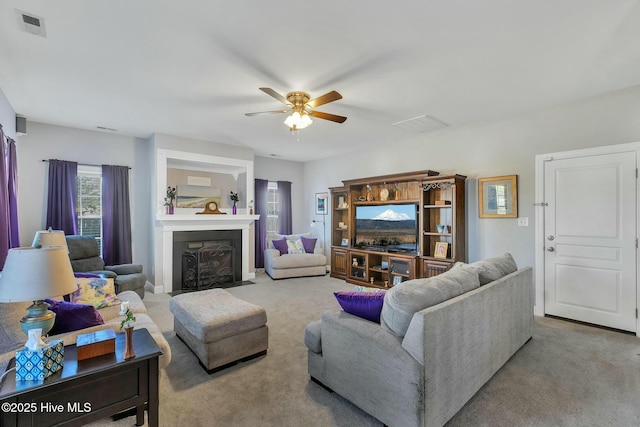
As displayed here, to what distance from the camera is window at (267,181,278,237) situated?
282 inches

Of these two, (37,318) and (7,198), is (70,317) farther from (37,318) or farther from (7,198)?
(7,198)

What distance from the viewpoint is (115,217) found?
4.95 m

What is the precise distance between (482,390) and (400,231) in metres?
3.22

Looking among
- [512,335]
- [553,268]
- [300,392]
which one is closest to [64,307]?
[300,392]

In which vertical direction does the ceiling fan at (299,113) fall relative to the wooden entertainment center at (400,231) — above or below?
above

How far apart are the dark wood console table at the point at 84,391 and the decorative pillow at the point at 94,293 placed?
4.21ft

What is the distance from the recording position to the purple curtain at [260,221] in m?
6.74

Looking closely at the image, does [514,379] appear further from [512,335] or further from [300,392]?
[300,392]

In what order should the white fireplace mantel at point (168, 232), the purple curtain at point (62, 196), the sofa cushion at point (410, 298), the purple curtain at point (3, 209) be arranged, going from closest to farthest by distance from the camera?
the sofa cushion at point (410, 298) < the purple curtain at point (3, 209) < the purple curtain at point (62, 196) < the white fireplace mantel at point (168, 232)

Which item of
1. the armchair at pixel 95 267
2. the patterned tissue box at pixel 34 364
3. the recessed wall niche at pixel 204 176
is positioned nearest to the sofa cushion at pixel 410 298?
the patterned tissue box at pixel 34 364

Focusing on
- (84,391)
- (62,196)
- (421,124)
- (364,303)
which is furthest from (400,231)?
(62,196)

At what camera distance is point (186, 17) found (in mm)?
2072

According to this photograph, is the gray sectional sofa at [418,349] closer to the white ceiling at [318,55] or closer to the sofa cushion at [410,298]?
the sofa cushion at [410,298]

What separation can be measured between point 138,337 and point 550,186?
14.9 ft
